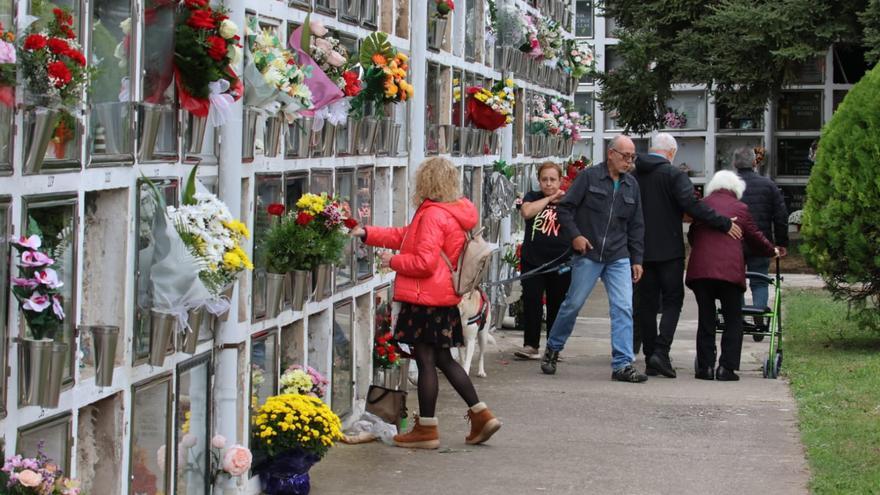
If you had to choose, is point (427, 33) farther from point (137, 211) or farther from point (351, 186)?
point (137, 211)

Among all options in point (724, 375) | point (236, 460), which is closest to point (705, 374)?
point (724, 375)

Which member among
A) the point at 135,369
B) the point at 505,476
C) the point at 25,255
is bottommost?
the point at 505,476

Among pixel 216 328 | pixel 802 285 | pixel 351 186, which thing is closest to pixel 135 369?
pixel 216 328

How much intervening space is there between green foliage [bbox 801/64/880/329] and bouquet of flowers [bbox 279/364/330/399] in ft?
17.5

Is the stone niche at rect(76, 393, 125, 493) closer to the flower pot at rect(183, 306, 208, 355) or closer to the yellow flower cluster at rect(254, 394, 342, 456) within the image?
the flower pot at rect(183, 306, 208, 355)

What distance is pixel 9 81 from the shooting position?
404cm

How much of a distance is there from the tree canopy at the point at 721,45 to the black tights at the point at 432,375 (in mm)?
15934

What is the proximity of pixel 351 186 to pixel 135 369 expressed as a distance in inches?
116

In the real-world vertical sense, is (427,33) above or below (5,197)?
above

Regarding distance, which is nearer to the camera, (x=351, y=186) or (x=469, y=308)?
(x=351, y=186)

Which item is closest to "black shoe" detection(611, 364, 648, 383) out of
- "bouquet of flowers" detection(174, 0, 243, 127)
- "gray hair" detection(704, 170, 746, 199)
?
"gray hair" detection(704, 170, 746, 199)

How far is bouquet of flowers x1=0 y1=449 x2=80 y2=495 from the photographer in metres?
4.12

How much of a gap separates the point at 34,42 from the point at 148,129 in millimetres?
1066

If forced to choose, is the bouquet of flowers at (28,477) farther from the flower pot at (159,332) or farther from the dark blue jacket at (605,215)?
the dark blue jacket at (605,215)
